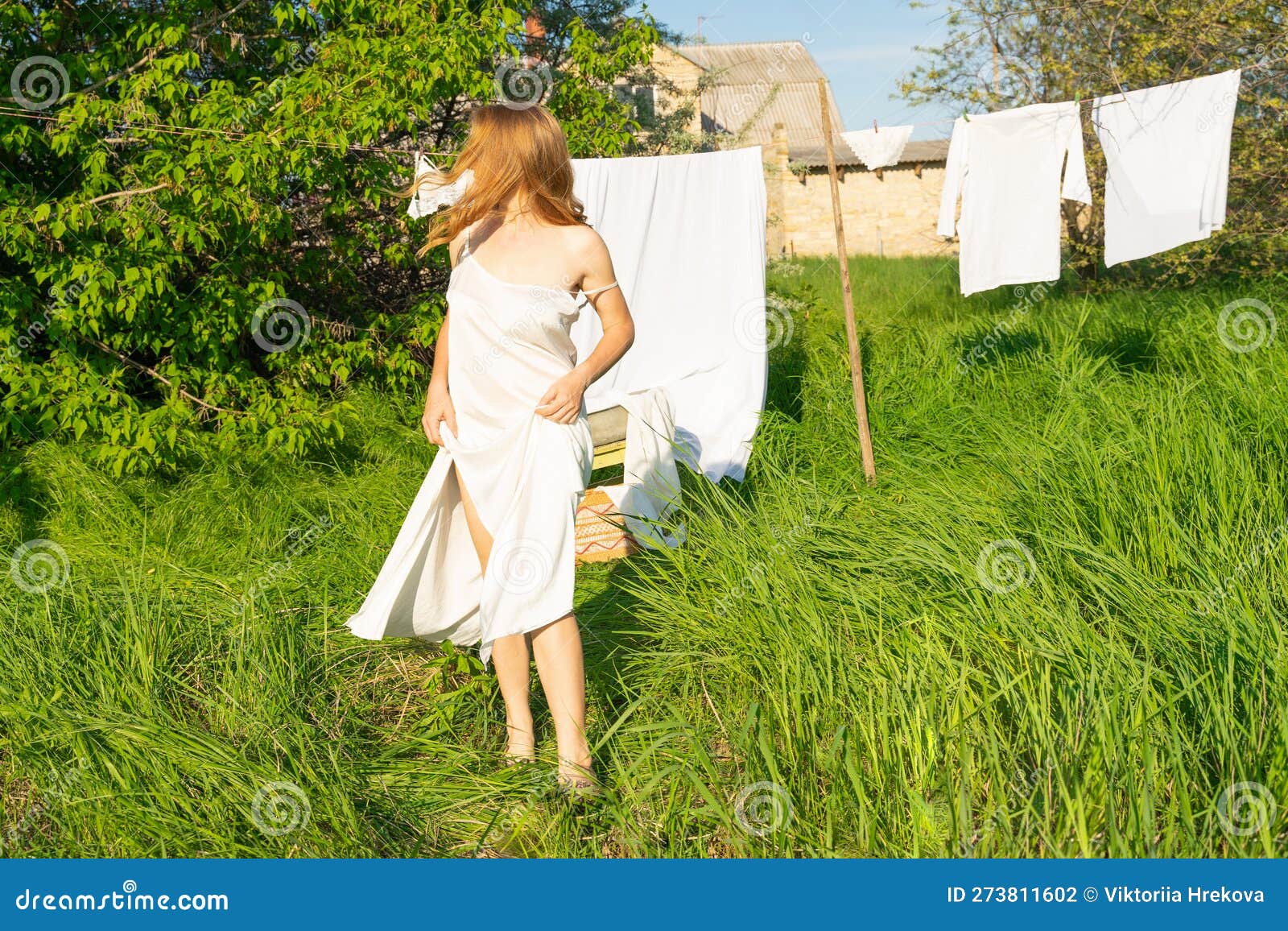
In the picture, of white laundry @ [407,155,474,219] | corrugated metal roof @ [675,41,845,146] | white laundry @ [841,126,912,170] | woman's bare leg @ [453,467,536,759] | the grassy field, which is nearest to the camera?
the grassy field

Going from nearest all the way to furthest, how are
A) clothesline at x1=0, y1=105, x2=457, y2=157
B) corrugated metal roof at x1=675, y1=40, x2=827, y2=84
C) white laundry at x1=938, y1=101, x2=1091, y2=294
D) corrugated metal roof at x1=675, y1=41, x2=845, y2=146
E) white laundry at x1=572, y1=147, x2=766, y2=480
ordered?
clothesline at x1=0, y1=105, x2=457, y2=157 < white laundry at x1=938, y1=101, x2=1091, y2=294 < white laundry at x1=572, y1=147, x2=766, y2=480 < corrugated metal roof at x1=675, y1=41, x2=845, y2=146 < corrugated metal roof at x1=675, y1=40, x2=827, y2=84

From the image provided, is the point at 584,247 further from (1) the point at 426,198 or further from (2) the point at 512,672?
(1) the point at 426,198

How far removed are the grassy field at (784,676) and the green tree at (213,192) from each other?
0.66 m

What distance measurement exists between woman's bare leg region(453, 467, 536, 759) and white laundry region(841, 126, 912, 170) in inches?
139

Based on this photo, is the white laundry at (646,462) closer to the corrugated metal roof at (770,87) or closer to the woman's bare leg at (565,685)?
the woman's bare leg at (565,685)

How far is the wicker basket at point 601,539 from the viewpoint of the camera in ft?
13.4

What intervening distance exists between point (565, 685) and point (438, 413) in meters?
0.69

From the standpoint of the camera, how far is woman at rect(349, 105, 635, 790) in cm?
232

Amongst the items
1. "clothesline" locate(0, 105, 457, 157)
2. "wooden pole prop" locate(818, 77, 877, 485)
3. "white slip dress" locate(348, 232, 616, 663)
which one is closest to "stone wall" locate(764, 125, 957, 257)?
"wooden pole prop" locate(818, 77, 877, 485)

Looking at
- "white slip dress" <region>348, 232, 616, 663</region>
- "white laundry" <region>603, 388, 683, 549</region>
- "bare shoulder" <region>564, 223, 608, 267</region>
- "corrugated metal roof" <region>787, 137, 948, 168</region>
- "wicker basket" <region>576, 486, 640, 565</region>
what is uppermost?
"bare shoulder" <region>564, 223, 608, 267</region>

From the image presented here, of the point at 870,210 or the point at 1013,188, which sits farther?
the point at 870,210

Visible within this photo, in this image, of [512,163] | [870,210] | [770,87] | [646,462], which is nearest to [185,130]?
[646,462]

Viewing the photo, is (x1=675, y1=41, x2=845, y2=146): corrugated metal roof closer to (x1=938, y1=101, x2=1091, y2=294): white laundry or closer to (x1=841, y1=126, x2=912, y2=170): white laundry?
(x1=841, y1=126, x2=912, y2=170): white laundry

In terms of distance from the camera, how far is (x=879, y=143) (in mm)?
5340
